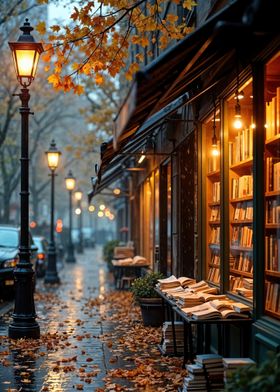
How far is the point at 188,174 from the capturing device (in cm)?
1416

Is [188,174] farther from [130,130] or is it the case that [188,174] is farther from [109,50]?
[130,130]

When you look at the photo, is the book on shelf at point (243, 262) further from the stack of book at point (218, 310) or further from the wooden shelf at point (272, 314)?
the wooden shelf at point (272, 314)

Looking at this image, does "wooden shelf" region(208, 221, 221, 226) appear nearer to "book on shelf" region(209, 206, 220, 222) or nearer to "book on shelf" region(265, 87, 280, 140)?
"book on shelf" region(209, 206, 220, 222)

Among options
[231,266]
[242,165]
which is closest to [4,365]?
[231,266]

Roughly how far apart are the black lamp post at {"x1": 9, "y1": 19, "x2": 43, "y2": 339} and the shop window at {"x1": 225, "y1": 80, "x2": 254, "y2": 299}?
4.15m

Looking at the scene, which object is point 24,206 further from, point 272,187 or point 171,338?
point 272,187

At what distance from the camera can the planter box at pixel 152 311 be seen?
14466 mm

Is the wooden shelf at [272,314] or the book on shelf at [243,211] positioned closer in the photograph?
the wooden shelf at [272,314]

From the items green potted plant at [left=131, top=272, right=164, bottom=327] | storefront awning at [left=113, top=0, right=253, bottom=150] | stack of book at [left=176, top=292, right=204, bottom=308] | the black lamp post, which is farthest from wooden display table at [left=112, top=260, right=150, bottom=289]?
storefront awning at [left=113, top=0, right=253, bottom=150]

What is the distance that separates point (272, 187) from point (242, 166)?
5.52ft

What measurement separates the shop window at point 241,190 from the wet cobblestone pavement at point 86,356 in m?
1.53

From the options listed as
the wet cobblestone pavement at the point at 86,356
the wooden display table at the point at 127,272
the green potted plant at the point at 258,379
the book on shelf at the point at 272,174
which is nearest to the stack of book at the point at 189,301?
the wet cobblestone pavement at the point at 86,356

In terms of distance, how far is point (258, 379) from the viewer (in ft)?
17.8

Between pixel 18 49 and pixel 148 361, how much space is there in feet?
18.5
